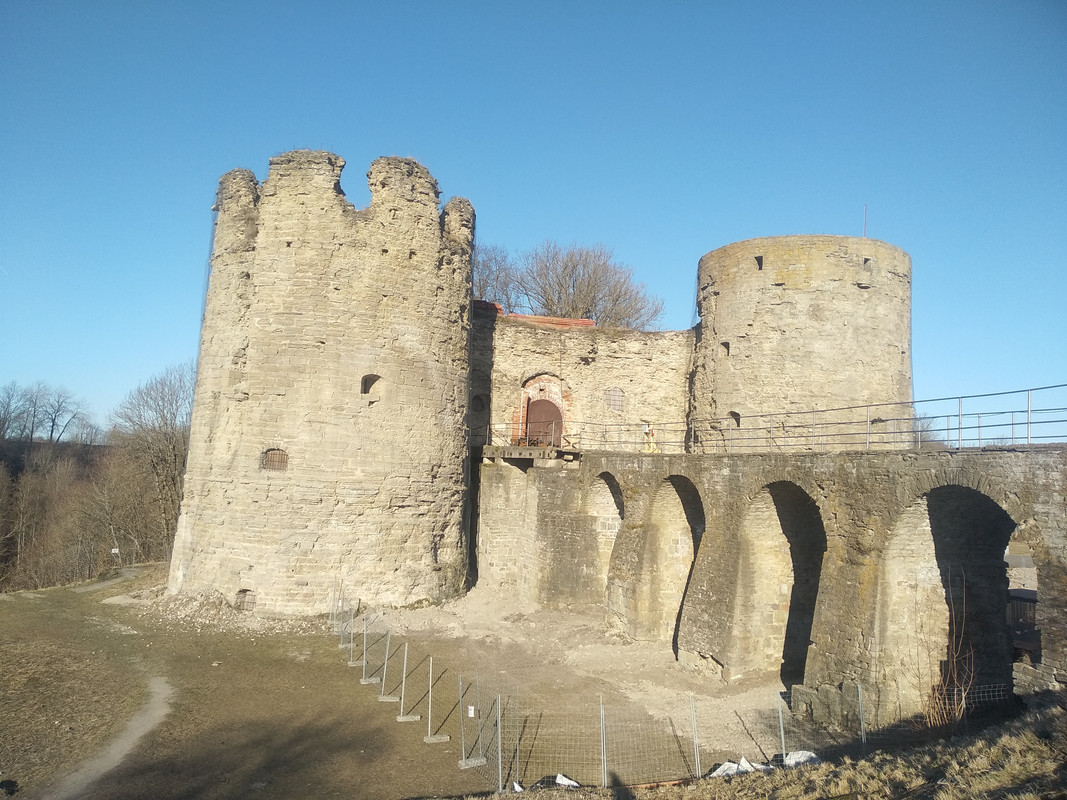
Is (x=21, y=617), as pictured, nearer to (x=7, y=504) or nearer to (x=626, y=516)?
(x=626, y=516)

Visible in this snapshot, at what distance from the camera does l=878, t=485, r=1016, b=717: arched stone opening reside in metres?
10.1

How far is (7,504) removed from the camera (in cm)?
3278

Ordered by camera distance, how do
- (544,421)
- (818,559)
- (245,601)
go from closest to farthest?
(818,559)
(245,601)
(544,421)

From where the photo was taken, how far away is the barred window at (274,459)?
48.9ft

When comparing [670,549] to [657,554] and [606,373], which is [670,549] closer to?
[657,554]

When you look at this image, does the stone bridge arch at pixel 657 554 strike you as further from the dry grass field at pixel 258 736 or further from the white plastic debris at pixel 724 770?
the dry grass field at pixel 258 736

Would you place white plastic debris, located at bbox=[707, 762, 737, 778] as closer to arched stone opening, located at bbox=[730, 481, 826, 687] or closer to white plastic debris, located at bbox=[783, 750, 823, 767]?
white plastic debris, located at bbox=[783, 750, 823, 767]

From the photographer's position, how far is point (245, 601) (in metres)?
14.6

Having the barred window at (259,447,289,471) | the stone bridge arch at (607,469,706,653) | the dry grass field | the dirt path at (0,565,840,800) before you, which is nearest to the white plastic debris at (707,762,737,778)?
the dirt path at (0,565,840,800)

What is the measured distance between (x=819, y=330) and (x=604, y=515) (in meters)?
6.89

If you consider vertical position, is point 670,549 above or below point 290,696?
above

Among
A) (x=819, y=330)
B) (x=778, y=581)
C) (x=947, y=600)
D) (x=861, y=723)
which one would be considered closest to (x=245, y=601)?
(x=778, y=581)

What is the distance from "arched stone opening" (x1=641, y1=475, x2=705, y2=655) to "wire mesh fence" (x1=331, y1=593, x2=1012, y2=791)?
131 inches

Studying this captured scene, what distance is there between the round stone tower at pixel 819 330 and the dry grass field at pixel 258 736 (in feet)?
31.3
